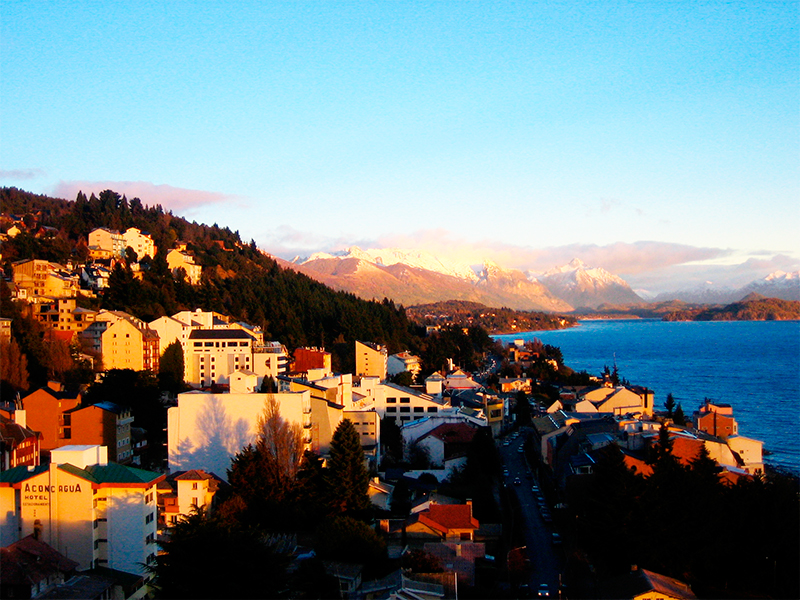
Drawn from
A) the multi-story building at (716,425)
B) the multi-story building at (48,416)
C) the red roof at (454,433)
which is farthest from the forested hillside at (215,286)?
the multi-story building at (716,425)

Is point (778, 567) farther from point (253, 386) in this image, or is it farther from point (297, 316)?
point (297, 316)

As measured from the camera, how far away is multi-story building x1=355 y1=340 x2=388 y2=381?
119 ft

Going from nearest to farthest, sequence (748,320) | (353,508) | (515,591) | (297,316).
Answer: (515,591), (353,508), (297,316), (748,320)

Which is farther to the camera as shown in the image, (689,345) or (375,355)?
(689,345)

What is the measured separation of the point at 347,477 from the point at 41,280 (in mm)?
24505

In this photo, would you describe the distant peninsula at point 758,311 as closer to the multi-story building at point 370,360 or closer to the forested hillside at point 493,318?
the forested hillside at point 493,318

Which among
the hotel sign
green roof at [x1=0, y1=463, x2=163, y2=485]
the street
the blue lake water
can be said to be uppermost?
green roof at [x1=0, y1=463, x2=163, y2=485]

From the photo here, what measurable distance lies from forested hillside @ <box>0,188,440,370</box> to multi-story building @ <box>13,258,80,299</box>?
57 centimetres

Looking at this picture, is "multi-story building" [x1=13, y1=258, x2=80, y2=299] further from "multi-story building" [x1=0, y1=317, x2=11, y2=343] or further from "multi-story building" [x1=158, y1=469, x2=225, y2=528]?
"multi-story building" [x1=158, y1=469, x2=225, y2=528]

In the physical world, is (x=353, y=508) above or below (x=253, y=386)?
below

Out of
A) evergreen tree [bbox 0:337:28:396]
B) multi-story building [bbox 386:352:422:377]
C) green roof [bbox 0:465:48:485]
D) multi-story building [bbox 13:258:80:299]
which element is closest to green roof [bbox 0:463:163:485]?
green roof [bbox 0:465:48:485]

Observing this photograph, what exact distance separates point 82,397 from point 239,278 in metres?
25.4

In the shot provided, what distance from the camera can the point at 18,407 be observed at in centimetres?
1906

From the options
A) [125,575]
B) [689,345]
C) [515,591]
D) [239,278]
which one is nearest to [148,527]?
[125,575]
